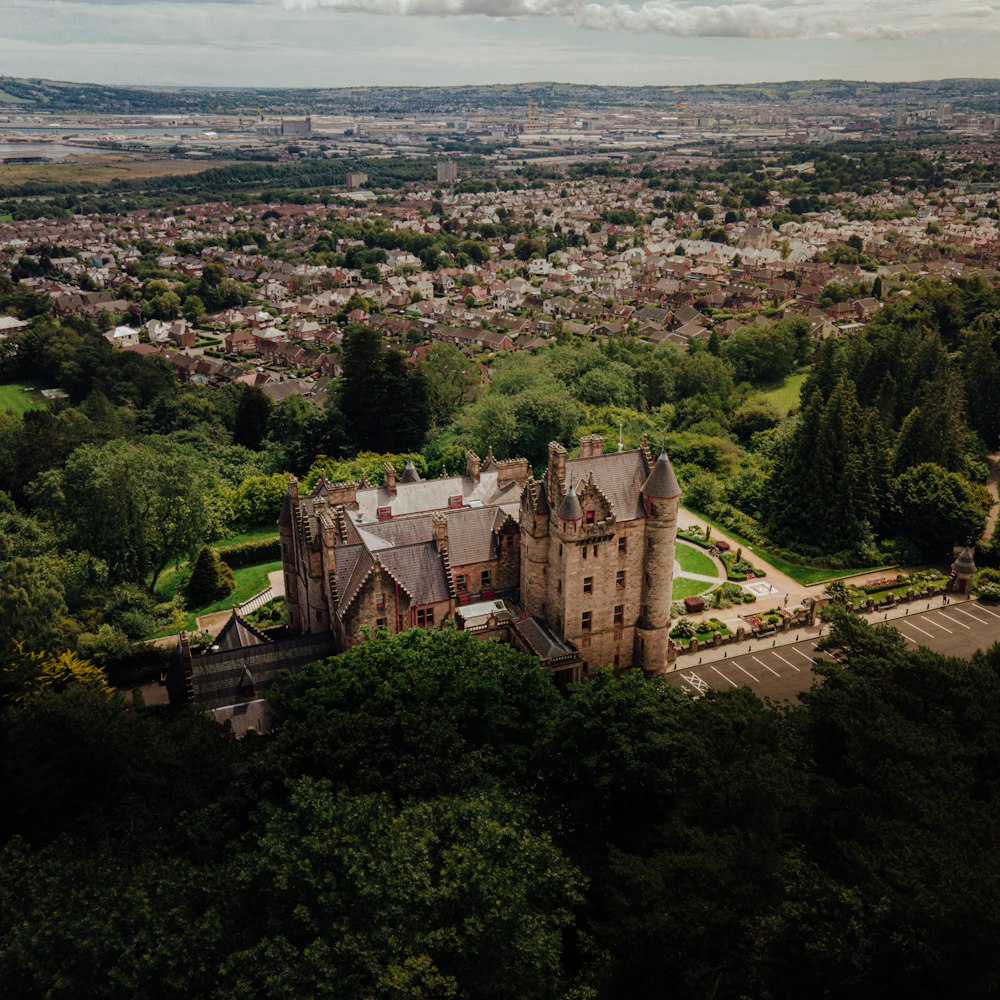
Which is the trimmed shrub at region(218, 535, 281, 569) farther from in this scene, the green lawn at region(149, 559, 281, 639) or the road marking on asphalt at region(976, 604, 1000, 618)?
the road marking on asphalt at region(976, 604, 1000, 618)

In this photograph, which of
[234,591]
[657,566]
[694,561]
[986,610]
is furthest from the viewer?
[694,561]

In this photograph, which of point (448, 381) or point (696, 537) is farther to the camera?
point (448, 381)

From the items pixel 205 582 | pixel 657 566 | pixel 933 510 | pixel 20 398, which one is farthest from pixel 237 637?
pixel 20 398

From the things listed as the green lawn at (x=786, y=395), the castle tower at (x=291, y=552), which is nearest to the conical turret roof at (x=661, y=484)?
the castle tower at (x=291, y=552)

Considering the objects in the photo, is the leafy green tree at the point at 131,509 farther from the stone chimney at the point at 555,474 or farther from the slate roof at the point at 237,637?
the stone chimney at the point at 555,474

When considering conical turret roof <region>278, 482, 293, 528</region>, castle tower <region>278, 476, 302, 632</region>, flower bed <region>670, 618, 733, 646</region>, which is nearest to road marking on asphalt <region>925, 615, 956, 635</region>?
flower bed <region>670, 618, 733, 646</region>

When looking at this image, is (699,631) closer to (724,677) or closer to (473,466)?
(724,677)

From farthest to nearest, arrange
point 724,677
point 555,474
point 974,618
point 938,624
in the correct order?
point 974,618
point 938,624
point 724,677
point 555,474
